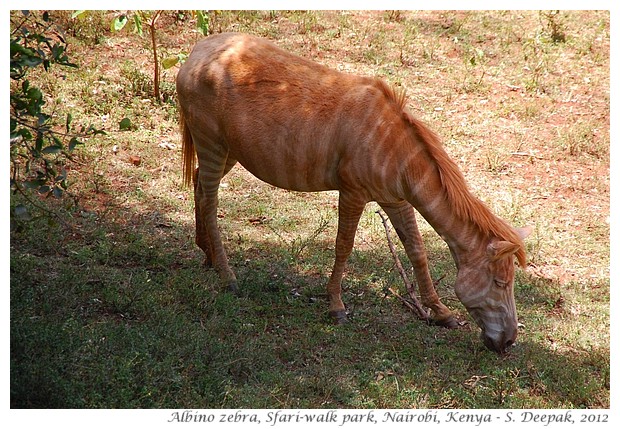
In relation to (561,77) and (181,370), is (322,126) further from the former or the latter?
(561,77)

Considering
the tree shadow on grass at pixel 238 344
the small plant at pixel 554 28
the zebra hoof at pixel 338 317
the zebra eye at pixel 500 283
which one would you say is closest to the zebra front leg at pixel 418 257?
the tree shadow on grass at pixel 238 344

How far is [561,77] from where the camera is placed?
11.9 m

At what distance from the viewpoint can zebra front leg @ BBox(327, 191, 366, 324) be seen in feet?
21.5

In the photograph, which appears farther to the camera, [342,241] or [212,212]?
[212,212]

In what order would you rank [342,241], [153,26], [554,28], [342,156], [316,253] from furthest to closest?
[554,28]
[153,26]
[316,253]
[342,241]
[342,156]

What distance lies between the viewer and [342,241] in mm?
6742

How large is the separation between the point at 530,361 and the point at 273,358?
2.19 metres

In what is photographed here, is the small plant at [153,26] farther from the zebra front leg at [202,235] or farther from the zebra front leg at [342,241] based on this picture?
the zebra front leg at [342,241]

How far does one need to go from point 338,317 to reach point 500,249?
1694 millimetres

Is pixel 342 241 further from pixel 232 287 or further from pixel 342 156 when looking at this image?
pixel 232 287

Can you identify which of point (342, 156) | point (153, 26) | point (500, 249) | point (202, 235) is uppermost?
point (153, 26)

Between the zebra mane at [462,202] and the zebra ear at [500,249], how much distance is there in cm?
8

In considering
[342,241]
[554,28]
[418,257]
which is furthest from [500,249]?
[554,28]

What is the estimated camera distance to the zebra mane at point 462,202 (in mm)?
5996
